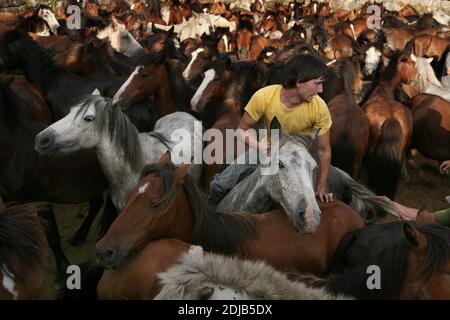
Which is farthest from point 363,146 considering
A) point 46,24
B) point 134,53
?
point 46,24

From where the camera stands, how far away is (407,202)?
7883 millimetres

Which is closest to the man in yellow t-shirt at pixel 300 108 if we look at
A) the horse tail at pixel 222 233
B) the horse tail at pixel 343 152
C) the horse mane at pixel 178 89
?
the horse tail at pixel 222 233

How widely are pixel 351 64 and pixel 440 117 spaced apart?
1.52m

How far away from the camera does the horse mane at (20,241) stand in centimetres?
250

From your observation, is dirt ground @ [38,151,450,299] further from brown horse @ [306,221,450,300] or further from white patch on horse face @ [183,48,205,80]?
brown horse @ [306,221,450,300]

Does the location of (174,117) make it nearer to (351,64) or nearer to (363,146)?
(363,146)

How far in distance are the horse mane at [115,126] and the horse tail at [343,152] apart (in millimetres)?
2795

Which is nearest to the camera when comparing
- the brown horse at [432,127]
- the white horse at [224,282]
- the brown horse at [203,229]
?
the white horse at [224,282]

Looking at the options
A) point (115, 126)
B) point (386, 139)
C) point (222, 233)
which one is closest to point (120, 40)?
point (386, 139)

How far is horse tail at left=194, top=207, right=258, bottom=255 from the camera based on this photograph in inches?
117

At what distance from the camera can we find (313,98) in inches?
152

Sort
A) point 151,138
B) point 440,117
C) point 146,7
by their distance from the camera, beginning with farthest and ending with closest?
point 146,7 → point 440,117 → point 151,138

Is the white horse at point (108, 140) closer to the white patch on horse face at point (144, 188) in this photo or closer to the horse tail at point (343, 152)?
the white patch on horse face at point (144, 188)

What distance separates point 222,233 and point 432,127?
5.55 metres
